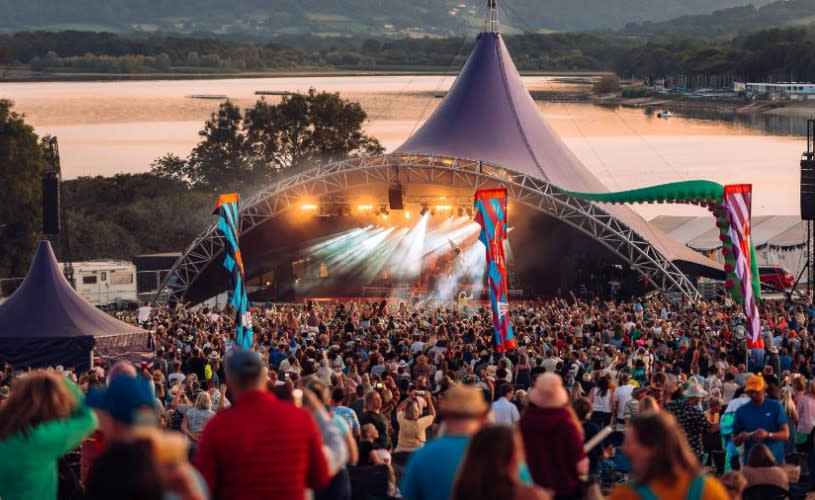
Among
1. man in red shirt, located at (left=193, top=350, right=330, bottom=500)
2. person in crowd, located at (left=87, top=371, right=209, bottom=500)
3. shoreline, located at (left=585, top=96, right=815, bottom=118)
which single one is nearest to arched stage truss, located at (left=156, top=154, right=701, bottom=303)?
man in red shirt, located at (left=193, top=350, right=330, bottom=500)

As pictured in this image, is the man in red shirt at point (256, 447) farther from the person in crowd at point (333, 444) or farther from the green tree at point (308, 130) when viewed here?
the green tree at point (308, 130)

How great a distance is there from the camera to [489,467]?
5.12 meters

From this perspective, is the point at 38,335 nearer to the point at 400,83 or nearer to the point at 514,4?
the point at 400,83

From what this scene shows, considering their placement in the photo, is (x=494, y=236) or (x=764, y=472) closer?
(x=764, y=472)

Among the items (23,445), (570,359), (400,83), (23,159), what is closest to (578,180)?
(570,359)

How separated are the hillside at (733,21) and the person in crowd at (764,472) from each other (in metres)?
134

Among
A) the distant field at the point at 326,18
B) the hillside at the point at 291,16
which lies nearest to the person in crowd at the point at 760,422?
the hillside at the point at 291,16

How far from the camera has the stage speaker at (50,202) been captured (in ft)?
87.7

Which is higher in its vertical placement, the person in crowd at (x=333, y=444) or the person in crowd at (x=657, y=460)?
the person in crowd at (x=657, y=460)

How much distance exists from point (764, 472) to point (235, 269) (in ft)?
30.9

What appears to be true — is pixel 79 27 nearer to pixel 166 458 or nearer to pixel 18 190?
pixel 18 190

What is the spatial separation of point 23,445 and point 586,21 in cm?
16041

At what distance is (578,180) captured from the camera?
107 feet

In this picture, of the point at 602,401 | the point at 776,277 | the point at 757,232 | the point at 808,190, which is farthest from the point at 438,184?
the point at 602,401
